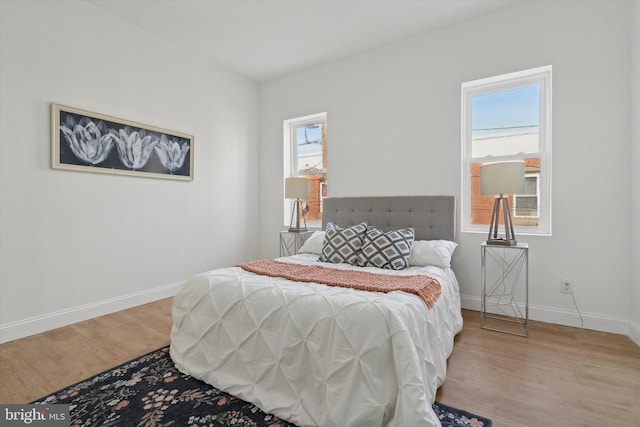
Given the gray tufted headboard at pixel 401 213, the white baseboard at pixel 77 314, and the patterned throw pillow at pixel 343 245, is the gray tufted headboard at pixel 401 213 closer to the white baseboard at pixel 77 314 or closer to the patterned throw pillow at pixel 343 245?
the patterned throw pillow at pixel 343 245

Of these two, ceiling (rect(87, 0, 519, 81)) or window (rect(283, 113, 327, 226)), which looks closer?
ceiling (rect(87, 0, 519, 81))

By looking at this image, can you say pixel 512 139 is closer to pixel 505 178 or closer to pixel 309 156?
pixel 505 178

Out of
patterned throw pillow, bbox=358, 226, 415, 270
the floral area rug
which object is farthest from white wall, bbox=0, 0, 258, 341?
patterned throw pillow, bbox=358, 226, 415, 270

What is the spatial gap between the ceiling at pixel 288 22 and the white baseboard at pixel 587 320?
2782 mm

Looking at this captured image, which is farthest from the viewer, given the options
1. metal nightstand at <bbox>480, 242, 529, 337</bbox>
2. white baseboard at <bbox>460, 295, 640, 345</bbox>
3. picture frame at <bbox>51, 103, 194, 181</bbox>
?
metal nightstand at <bbox>480, 242, 529, 337</bbox>

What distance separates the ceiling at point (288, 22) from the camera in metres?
2.92

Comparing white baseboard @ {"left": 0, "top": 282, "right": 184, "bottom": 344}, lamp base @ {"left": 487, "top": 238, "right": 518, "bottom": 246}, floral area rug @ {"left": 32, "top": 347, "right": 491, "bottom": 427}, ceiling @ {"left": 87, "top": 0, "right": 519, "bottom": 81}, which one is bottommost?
floral area rug @ {"left": 32, "top": 347, "right": 491, "bottom": 427}

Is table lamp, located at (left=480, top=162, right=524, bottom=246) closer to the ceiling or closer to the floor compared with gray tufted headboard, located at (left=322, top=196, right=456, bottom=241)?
closer to the ceiling

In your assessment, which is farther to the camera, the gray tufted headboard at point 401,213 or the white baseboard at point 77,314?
the gray tufted headboard at point 401,213

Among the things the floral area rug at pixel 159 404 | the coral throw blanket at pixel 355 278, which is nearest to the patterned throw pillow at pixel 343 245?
the coral throw blanket at pixel 355 278

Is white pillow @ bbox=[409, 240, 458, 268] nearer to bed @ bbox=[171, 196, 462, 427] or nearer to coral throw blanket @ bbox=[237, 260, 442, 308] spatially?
bed @ bbox=[171, 196, 462, 427]

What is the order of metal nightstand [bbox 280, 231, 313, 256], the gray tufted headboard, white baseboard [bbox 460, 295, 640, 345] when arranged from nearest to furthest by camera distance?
white baseboard [bbox 460, 295, 640, 345] → the gray tufted headboard → metal nightstand [bbox 280, 231, 313, 256]

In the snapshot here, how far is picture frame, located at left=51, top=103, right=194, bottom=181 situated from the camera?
2752 mm

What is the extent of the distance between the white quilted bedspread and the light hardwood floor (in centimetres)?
29
